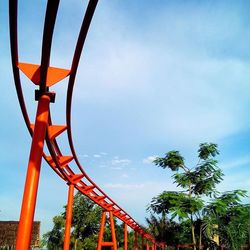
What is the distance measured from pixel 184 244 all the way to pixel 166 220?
264 cm

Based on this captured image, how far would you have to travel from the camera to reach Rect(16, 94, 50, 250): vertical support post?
392cm

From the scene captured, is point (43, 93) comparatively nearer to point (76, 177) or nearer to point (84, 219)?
point (76, 177)

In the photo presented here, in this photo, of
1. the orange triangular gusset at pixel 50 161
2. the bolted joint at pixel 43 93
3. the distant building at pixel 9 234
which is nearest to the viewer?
the bolted joint at pixel 43 93

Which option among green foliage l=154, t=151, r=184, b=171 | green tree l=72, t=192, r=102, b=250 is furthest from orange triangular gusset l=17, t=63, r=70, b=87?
green tree l=72, t=192, r=102, b=250

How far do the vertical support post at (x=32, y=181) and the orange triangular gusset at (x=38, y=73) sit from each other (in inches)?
13.1

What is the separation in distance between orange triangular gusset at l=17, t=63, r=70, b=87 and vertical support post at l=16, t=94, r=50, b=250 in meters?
0.33

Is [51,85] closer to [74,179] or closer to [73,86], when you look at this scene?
[73,86]

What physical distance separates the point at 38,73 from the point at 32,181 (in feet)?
5.45

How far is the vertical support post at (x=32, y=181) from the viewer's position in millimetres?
3918

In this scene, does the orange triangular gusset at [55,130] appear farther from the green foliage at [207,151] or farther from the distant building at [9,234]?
the distant building at [9,234]

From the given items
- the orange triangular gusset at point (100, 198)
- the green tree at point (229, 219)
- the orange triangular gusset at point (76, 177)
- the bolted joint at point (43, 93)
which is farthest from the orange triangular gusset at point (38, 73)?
the green tree at point (229, 219)

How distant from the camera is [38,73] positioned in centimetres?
457

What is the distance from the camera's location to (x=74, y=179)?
9.95 metres

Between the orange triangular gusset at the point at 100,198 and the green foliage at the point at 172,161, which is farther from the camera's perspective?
the green foliage at the point at 172,161
